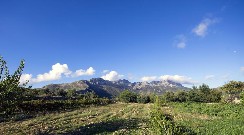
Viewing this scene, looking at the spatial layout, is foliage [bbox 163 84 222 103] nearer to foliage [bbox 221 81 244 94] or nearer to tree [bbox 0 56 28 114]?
foliage [bbox 221 81 244 94]

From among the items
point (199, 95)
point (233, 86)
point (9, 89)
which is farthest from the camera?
point (233, 86)

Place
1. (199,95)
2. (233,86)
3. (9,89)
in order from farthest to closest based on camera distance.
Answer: (233,86) < (199,95) < (9,89)

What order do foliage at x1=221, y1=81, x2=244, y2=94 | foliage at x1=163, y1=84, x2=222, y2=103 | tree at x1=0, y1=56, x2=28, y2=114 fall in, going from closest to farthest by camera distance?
1. tree at x1=0, y1=56, x2=28, y2=114
2. foliage at x1=163, y1=84, x2=222, y2=103
3. foliage at x1=221, y1=81, x2=244, y2=94

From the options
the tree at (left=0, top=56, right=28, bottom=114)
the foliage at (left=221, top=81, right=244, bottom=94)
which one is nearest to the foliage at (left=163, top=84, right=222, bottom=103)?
the foliage at (left=221, top=81, right=244, bottom=94)

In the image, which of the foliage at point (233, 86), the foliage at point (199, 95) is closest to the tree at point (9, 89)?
the foliage at point (199, 95)

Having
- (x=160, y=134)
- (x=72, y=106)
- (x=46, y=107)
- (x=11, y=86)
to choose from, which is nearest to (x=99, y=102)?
(x=72, y=106)

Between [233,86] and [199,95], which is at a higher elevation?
[233,86]

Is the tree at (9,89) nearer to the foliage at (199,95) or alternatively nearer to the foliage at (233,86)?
the foliage at (199,95)

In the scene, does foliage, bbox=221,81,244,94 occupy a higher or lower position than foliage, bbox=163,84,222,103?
higher

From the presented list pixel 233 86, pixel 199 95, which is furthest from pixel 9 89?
pixel 233 86

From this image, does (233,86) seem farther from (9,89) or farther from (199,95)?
(9,89)

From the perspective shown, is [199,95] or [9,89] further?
[199,95]

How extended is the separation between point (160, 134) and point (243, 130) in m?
16.7

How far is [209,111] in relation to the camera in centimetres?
5872
